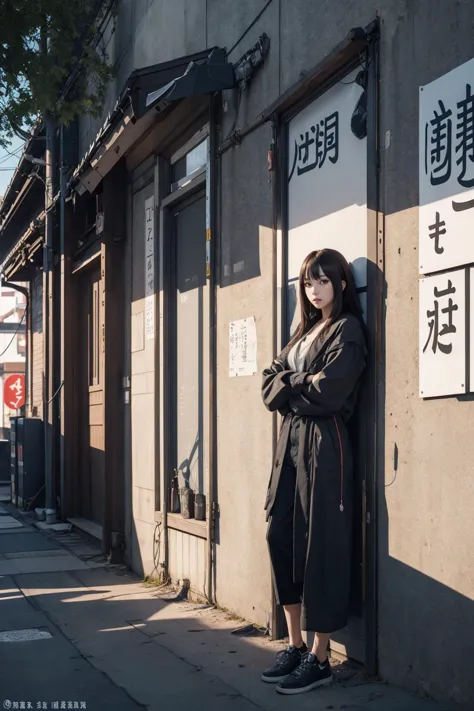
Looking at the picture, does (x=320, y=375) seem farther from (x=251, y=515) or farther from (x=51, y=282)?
(x=51, y=282)

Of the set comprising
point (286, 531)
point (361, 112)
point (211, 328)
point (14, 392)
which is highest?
point (361, 112)

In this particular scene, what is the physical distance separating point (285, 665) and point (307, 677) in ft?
0.84

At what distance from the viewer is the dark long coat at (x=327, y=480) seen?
14.4 ft

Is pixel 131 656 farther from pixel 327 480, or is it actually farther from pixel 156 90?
pixel 156 90

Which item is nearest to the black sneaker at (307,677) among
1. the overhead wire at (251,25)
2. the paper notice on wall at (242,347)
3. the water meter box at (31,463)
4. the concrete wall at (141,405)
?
the paper notice on wall at (242,347)

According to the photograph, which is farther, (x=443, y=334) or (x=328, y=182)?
(x=328, y=182)

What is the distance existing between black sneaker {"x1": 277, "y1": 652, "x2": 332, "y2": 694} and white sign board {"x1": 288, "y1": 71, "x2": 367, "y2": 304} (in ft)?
6.01

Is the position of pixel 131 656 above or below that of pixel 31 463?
below

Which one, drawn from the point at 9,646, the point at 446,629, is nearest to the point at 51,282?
the point at 9,646

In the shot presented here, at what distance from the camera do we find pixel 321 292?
4.67 meters

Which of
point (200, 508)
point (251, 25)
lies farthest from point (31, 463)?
point (251, 25)

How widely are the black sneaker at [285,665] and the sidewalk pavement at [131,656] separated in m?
0.06

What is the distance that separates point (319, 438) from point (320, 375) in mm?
304

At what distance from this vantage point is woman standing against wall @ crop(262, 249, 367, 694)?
4.41m
